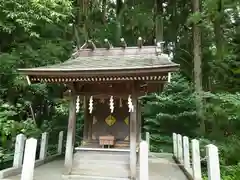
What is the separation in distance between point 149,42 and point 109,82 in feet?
30.8

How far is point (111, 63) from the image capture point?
242 inches

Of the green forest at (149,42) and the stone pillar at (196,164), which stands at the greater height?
the green forest at (149,42)


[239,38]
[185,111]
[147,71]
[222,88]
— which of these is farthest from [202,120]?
[147,71]

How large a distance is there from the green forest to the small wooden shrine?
6.12 ft

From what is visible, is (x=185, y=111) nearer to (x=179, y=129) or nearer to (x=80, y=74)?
(x=179, y=129)

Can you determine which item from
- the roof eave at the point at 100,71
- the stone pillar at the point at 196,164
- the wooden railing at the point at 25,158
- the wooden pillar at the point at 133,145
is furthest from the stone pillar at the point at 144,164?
the wooden railing at the point at 25,158

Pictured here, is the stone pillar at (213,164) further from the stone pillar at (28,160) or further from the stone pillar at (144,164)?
the stone pillar at (28,160)

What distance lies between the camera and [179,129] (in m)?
10.6

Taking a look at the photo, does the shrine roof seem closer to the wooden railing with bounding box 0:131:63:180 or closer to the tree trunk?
the wooden railing with bounding box 0:131:63:180

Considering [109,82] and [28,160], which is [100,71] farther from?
[28,160]

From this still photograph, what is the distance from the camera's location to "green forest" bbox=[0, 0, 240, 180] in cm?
805

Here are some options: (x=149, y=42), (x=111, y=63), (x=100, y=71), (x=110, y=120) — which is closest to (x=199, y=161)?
(x=110, y=120)

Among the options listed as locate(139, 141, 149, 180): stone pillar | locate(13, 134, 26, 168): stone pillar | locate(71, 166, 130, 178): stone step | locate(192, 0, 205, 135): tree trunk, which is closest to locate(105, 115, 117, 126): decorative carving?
locate(71, 166, 130, 178): stone step

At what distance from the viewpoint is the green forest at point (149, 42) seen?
26.4ft
